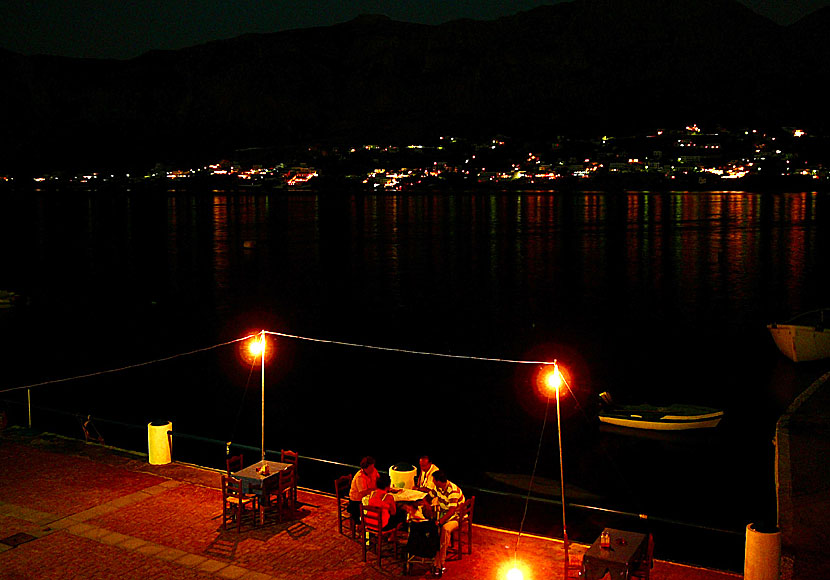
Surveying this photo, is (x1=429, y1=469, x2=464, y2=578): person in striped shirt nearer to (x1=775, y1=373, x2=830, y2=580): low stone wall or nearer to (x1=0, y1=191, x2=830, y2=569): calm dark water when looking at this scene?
(x1=0, y1=191, x2=830, y2=569): calm dark water

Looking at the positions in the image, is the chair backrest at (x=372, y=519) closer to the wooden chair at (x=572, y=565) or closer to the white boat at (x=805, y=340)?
the wooden chair at (x=572, y=565)

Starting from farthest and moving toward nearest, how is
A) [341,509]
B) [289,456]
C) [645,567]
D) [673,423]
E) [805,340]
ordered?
[805,340] < [673,423] < [289,456] < [341,509] < [645,567]

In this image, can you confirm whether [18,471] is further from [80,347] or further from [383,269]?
[383,269]

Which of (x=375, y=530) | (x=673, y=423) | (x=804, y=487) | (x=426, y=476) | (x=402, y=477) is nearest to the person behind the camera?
(x=375, y=530)

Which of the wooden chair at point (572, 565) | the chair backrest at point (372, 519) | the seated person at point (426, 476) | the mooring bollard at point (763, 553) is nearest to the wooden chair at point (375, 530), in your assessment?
the chair backrest at point (372, 519)

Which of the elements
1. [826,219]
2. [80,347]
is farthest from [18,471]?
[826,219]

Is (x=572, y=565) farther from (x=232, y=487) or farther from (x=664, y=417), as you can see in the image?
(x=664, y=417)

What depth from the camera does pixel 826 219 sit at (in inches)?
4385

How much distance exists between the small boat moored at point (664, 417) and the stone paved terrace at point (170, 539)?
15.7 metres

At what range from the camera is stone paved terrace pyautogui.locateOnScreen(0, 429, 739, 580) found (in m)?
8.91

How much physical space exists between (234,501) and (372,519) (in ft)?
7.42

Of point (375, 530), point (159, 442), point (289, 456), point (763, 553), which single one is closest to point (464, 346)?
point (159, 442)

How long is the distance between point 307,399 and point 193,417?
4232 millimetres

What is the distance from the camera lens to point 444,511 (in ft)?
30.8
